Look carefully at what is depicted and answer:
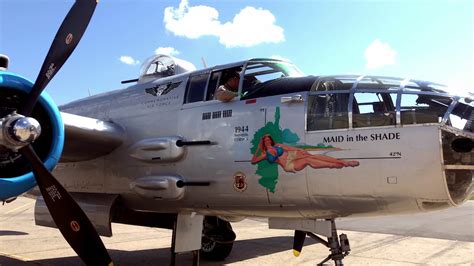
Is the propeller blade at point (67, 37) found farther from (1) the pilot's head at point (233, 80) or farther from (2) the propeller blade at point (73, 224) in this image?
(1) the pilot's head at point (233, 80)

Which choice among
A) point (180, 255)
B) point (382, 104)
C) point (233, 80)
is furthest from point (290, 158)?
point (180, 255)

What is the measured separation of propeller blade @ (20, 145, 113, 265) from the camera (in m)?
5.97

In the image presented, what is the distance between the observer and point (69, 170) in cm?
866

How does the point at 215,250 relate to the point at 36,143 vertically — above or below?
below

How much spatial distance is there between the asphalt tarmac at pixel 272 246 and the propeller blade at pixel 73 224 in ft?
12.8

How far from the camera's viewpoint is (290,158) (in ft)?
18.9

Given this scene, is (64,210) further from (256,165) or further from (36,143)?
(256,165)

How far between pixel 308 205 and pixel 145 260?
221 inches

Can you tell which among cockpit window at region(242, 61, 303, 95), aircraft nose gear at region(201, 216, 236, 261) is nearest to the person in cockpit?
cockpit window at region(242, 61, 303, 95)

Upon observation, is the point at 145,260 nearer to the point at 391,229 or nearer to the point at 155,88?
the point at 155,88

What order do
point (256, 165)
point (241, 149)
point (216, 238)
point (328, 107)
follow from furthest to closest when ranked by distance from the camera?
point (216, 238), point (241, 149), point (256, 165), point (328, 107)

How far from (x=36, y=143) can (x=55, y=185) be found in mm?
813

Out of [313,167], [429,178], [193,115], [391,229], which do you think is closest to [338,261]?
[313,167]

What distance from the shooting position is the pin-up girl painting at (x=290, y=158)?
543cm
